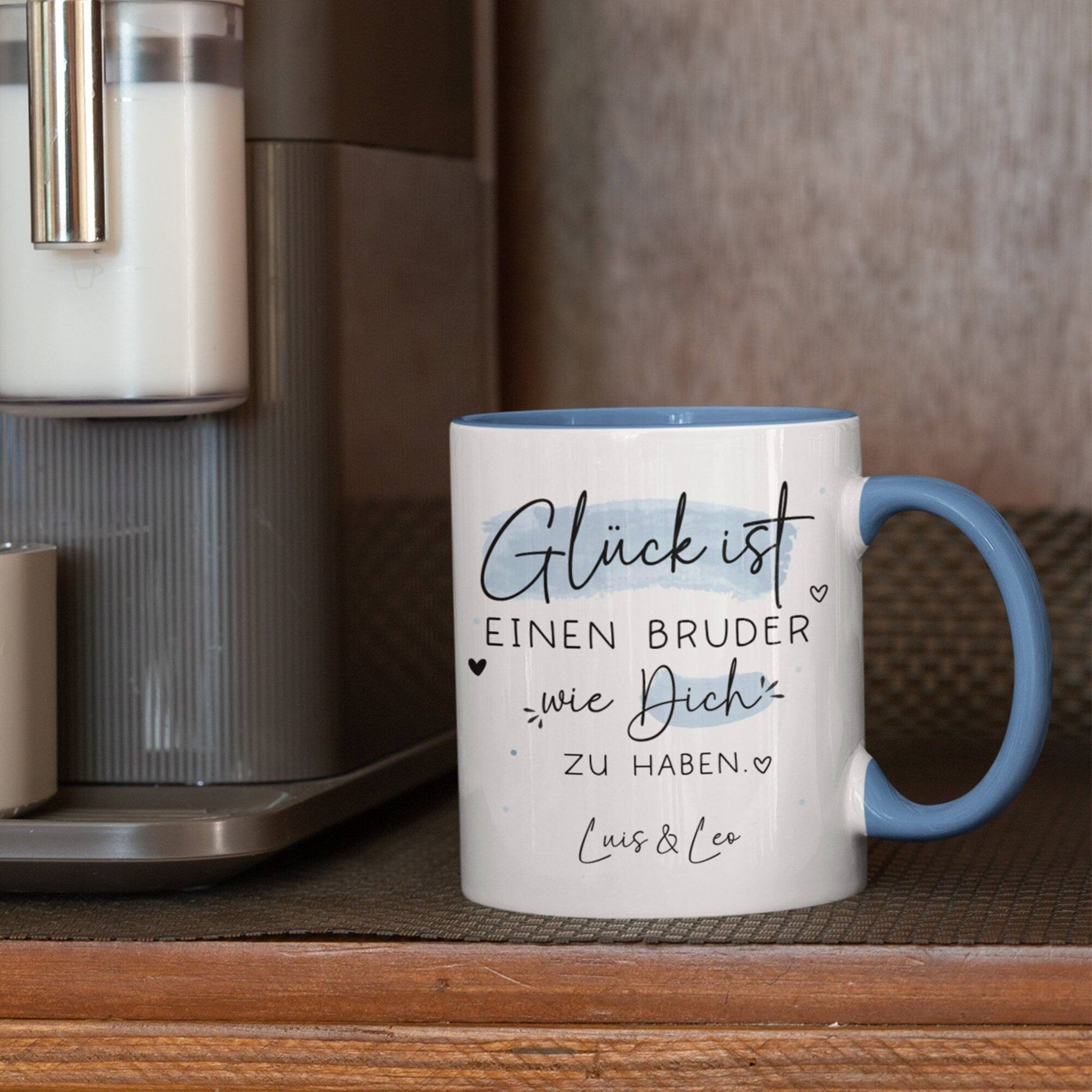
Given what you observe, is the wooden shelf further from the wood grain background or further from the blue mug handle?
the wood grain background

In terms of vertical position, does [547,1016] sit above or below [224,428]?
below

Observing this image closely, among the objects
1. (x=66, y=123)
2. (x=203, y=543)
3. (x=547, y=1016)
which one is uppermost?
(x=66, y=123)

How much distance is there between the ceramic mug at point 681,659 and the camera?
1.20 ft

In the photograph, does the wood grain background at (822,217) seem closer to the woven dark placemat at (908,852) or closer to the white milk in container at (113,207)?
the woven dark placemat at (908,852)

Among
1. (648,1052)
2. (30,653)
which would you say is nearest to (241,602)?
(30,653)

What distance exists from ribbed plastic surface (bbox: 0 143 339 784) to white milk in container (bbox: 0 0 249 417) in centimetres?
3

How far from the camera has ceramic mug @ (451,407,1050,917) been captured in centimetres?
37

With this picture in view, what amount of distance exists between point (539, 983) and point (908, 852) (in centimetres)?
13

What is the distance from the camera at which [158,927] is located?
371 mm

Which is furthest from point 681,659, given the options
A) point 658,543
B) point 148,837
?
point 148,837

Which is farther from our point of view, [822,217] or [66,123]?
[822,217]

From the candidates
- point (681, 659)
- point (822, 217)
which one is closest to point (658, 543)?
point (681, 659)

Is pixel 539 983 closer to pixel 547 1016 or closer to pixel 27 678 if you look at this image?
pixel 547 1016

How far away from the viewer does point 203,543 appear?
43 cm
